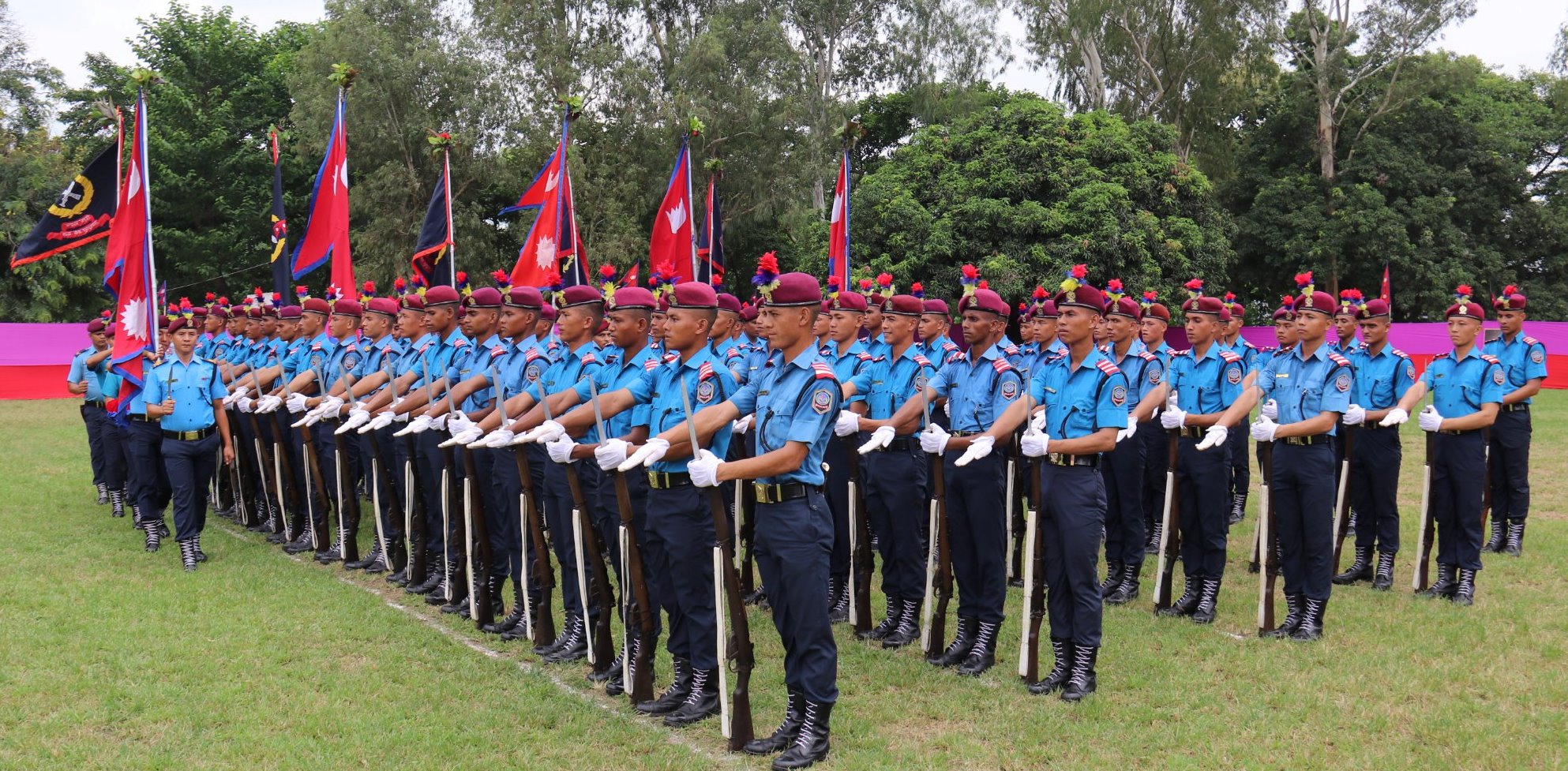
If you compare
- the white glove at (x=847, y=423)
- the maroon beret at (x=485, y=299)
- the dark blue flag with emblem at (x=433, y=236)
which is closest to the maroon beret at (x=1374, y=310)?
the white glove at (x=847, y=423)

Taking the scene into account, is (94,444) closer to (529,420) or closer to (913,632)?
(529,420)

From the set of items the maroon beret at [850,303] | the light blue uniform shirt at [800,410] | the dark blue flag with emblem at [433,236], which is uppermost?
the dark blue flag with emblem at [433,236]

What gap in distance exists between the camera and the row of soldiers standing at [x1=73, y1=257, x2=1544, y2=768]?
5.38 metres

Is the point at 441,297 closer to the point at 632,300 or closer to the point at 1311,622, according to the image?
the point at 632,300

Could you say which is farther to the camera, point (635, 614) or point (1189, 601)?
point (1189, 601)

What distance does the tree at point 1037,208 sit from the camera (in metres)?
24.1

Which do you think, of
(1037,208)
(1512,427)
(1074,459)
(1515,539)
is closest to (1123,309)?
(1074,459)

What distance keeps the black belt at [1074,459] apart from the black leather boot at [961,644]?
1.32 meters

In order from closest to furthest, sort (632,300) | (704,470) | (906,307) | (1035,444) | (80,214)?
(704,470), (1035,444), (632,300), (906,307), (80,214)

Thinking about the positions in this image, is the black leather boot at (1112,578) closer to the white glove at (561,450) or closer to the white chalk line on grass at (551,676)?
the white chalk line on grass at (551,676)

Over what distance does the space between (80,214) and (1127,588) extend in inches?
397

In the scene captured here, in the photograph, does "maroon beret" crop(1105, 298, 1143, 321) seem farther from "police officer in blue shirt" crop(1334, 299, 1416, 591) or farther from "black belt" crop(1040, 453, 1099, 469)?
"police officer in blue shirt" crop(1334, 299, 1416, 591)

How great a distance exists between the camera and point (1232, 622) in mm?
7652

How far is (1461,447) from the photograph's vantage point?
835cm
